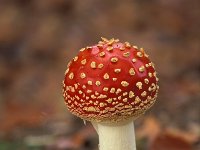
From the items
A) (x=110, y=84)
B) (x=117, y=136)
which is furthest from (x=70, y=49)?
(x=110, y=84)

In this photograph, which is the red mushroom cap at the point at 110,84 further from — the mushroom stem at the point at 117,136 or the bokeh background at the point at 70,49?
the bokeh background at the point at 70,49

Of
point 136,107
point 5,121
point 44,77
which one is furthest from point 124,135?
point 44,77

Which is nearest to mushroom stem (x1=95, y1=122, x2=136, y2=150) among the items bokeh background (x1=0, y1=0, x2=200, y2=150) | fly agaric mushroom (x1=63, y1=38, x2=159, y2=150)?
fly agaric mushroom (x1=63, y1=38, x2=159, y2=150)

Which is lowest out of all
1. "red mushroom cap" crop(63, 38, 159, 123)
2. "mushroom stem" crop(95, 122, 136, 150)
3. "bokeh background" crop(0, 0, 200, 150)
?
"mushroom stem" crop(95, 122, 136, 150)

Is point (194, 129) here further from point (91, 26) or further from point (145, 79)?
point (91, 26)

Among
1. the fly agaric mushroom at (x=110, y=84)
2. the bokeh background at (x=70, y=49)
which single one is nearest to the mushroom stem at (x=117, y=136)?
the fly agaric mushroom at (x=110, y=84)

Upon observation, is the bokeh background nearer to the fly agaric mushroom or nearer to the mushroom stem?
the mushroom stem

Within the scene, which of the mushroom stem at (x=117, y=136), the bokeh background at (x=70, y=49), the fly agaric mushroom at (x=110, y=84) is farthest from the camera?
the bokeh background at (x=70, y=49)
